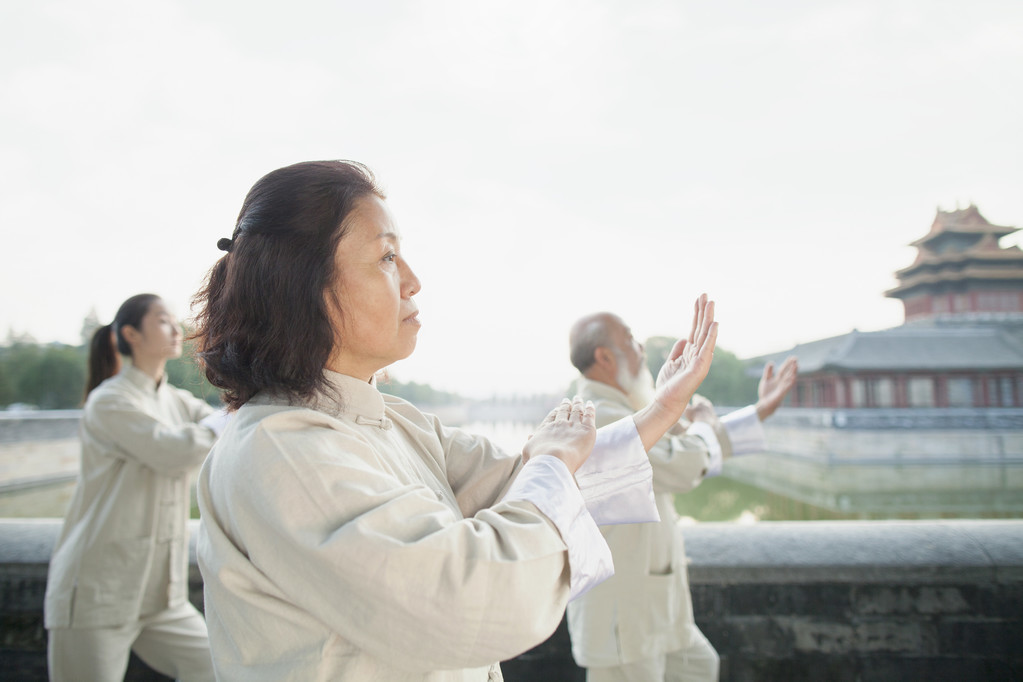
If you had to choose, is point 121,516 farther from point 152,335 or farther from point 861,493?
point 861,493

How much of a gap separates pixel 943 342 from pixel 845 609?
18.0 m

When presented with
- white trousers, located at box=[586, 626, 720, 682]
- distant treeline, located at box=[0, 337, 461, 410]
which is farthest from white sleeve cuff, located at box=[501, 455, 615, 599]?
distant treeline, located at box=[0, 337, 461, 410]

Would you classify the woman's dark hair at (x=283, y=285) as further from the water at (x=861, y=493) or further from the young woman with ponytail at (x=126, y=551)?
the water at (x=861, y=493)

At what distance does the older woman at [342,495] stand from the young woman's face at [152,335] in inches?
51.8

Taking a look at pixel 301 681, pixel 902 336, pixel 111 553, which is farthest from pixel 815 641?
pixel 902 336

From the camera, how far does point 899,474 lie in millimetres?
15336

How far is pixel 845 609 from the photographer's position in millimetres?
2031

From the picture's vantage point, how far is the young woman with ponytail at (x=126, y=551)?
5.89 feet

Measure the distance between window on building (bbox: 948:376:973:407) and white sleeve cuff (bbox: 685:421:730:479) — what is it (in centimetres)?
1746

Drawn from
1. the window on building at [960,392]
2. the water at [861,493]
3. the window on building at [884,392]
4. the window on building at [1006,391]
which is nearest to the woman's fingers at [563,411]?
the water at [861,493]

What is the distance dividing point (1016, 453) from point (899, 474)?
93.7 inches

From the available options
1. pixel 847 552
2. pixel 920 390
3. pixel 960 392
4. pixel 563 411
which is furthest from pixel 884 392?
pixel 563 411

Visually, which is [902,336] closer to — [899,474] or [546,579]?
[899,474]

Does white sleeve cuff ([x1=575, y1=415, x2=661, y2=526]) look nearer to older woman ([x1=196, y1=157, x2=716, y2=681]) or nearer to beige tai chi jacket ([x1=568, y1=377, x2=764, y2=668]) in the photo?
older woman ([x1=196, y1=157, x2=716, y2=681])
